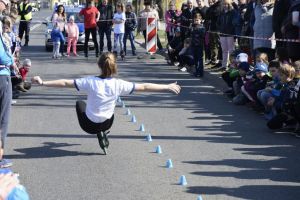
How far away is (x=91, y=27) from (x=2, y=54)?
636 inches

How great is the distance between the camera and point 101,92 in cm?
875

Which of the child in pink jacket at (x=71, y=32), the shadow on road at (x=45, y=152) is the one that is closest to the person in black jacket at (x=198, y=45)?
the child in pink jacket at (x=71, y=32)

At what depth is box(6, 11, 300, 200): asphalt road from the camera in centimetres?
715

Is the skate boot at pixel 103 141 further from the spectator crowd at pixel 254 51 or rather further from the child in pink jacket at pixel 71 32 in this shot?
the child in pink jacket at pixel 71 32

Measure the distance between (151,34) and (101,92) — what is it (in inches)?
606

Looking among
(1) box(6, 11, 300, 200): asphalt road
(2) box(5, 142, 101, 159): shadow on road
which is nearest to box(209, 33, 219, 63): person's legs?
(1) box(6, 11, 300, 200): asphalt road

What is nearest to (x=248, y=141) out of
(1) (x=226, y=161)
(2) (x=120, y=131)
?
(1) (x=226, y=161)

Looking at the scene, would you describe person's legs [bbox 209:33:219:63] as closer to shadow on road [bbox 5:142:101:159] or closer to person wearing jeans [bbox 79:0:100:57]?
person wearing jeans [bbox 79:0:100:57]

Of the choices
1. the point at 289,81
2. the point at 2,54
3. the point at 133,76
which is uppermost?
the point at 2,54

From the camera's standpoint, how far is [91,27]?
2380 centimetres

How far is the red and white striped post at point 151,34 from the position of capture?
2375 cm

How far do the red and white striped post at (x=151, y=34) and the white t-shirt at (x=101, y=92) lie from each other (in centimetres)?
1505

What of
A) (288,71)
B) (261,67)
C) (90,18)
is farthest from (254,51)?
(90,18)

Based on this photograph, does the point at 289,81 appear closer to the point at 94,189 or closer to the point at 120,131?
the point at 120,131
